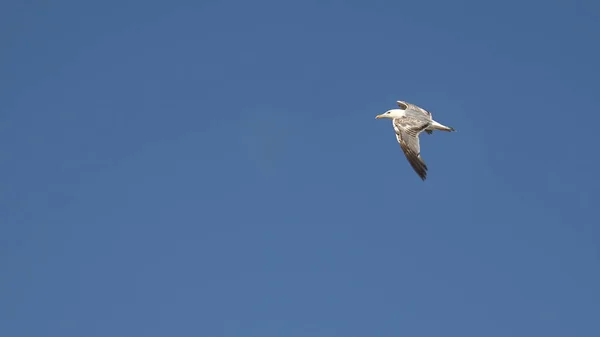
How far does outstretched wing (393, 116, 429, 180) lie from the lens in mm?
44556

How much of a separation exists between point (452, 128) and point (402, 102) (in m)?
5.43

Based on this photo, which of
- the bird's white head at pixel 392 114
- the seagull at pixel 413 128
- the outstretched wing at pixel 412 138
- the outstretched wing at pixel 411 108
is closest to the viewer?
the outstretched wing at pixel 412 138

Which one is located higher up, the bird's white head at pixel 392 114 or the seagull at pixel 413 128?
the bird's white head at pixel 392 114

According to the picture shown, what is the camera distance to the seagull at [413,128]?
44.9 metres

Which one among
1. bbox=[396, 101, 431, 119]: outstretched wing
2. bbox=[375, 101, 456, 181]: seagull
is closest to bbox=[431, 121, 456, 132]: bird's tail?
bbox=[375, 101, 456, 181]: seagull

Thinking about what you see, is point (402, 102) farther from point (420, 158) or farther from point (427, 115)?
point (420, 158)

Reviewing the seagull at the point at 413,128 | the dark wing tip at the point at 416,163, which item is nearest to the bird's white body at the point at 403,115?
the seagull at the point at 413,128

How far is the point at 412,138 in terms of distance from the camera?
46.4m

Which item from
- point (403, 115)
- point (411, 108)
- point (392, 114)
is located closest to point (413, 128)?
point (403, 115)

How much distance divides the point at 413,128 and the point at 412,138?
79 cm

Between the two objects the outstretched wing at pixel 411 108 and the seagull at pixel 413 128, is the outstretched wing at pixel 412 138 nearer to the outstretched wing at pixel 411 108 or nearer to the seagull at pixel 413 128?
the seagull at pixel 413 128

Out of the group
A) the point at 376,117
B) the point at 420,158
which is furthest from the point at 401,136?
the point at 376,117

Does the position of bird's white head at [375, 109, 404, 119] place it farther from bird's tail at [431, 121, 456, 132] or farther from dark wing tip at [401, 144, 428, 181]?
dark wing tip at [401, 144, 428, 181]

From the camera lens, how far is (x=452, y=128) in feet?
156
